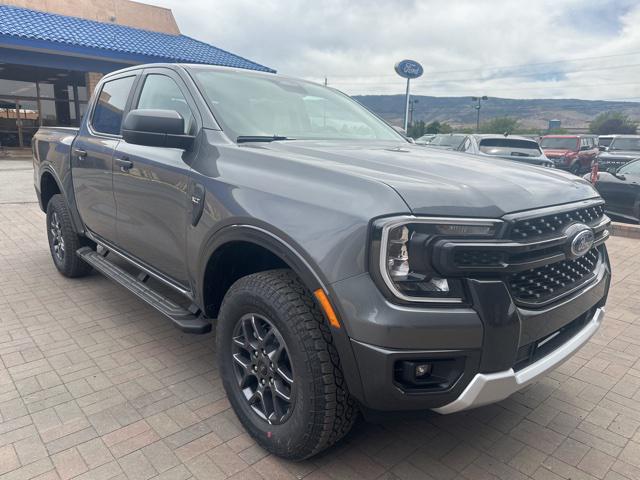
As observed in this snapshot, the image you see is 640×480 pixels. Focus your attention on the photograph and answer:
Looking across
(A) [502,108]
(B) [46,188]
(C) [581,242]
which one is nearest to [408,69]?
(B) [46,188]

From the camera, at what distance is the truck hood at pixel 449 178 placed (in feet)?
6.35

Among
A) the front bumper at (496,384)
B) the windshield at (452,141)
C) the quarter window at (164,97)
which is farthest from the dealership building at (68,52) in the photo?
the front bumper at (496,384)

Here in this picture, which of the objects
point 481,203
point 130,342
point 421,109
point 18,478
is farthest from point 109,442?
point 421,109

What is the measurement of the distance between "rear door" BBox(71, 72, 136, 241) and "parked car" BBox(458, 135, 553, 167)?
901 centimetres

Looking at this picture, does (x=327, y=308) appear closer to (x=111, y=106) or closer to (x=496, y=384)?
(x=496, y=384)

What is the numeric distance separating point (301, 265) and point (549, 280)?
110cm

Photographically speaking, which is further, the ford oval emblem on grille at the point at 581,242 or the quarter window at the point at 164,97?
the quarter window at the point at 164,97

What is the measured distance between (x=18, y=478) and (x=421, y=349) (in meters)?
1.90

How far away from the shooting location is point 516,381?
1990 millimetres

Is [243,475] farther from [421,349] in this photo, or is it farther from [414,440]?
[421,349]

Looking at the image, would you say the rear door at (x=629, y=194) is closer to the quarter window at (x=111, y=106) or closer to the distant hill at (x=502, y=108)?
the quarter window at (x=111, y=106)

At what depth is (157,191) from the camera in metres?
3.03

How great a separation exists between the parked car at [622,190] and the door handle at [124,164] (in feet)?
27.9

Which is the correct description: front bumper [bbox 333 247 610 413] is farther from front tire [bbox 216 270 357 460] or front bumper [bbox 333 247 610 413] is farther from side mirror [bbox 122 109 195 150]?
side mirror [bbox 122 109 195 150]
